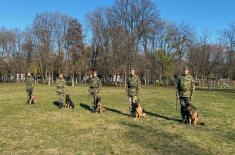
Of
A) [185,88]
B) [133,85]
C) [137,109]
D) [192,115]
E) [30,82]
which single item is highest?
[30,82]

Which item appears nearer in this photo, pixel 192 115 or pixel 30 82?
pixel 192 115

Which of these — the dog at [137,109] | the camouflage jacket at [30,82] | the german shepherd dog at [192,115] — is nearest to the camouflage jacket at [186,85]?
the german shepherd dog at [192,115]

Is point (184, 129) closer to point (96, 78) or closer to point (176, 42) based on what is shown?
point (96, 78)

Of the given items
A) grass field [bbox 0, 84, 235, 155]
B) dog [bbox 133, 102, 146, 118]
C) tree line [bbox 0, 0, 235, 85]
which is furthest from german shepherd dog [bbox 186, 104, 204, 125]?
tree line [bbox 0, 0, 235, 85]

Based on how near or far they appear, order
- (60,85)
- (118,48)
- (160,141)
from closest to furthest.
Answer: (160,141), (60,85), (118,48)

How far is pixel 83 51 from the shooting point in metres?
76.2

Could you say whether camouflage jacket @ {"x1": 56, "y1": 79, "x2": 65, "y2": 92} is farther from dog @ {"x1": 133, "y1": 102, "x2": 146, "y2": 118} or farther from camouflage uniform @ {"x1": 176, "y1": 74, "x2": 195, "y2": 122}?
camouflage uniform @ {"x1": 176, "y1": 74, "x2": 195, "y2": 122}

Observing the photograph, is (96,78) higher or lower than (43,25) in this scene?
lower

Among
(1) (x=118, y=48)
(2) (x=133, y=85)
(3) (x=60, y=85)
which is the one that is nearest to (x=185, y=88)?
(2) (x=133, y=85)

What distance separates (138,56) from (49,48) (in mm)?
17629

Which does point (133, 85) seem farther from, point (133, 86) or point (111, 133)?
point (111, 133)

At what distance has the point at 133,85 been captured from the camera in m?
19.6

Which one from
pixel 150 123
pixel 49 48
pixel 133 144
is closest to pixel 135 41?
pixel 49 48

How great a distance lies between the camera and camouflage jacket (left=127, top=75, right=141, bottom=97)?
1955 centimetres
